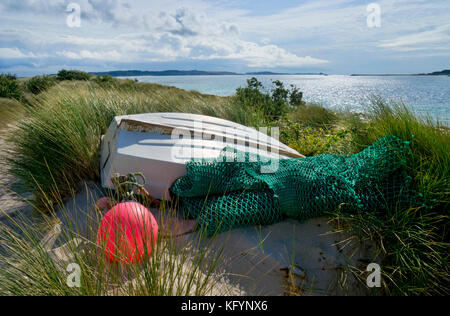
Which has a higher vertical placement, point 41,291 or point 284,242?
point 41,291

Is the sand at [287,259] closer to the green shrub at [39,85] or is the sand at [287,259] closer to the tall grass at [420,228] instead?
the tall grass at [420,228]

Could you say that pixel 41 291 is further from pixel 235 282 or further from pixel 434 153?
pixel 434 153

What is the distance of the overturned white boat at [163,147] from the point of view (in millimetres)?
2936

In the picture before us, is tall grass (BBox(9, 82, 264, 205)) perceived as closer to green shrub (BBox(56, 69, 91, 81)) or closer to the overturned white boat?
the overturned white boat

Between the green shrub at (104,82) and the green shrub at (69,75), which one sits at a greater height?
the green shrub at (69,75)

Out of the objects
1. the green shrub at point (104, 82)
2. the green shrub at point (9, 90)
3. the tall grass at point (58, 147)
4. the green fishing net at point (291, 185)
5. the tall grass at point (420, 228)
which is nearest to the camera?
the tall grass at point (420, 228)

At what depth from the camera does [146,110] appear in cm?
561

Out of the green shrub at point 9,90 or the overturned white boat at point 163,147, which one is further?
the green shrub at point 9,90

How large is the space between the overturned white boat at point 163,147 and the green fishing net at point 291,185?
0.23 m

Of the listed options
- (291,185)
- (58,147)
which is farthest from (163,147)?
(58,147)

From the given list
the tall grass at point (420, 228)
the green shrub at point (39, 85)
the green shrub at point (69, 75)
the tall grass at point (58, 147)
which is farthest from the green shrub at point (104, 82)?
the tall grass at point (420, 228)
